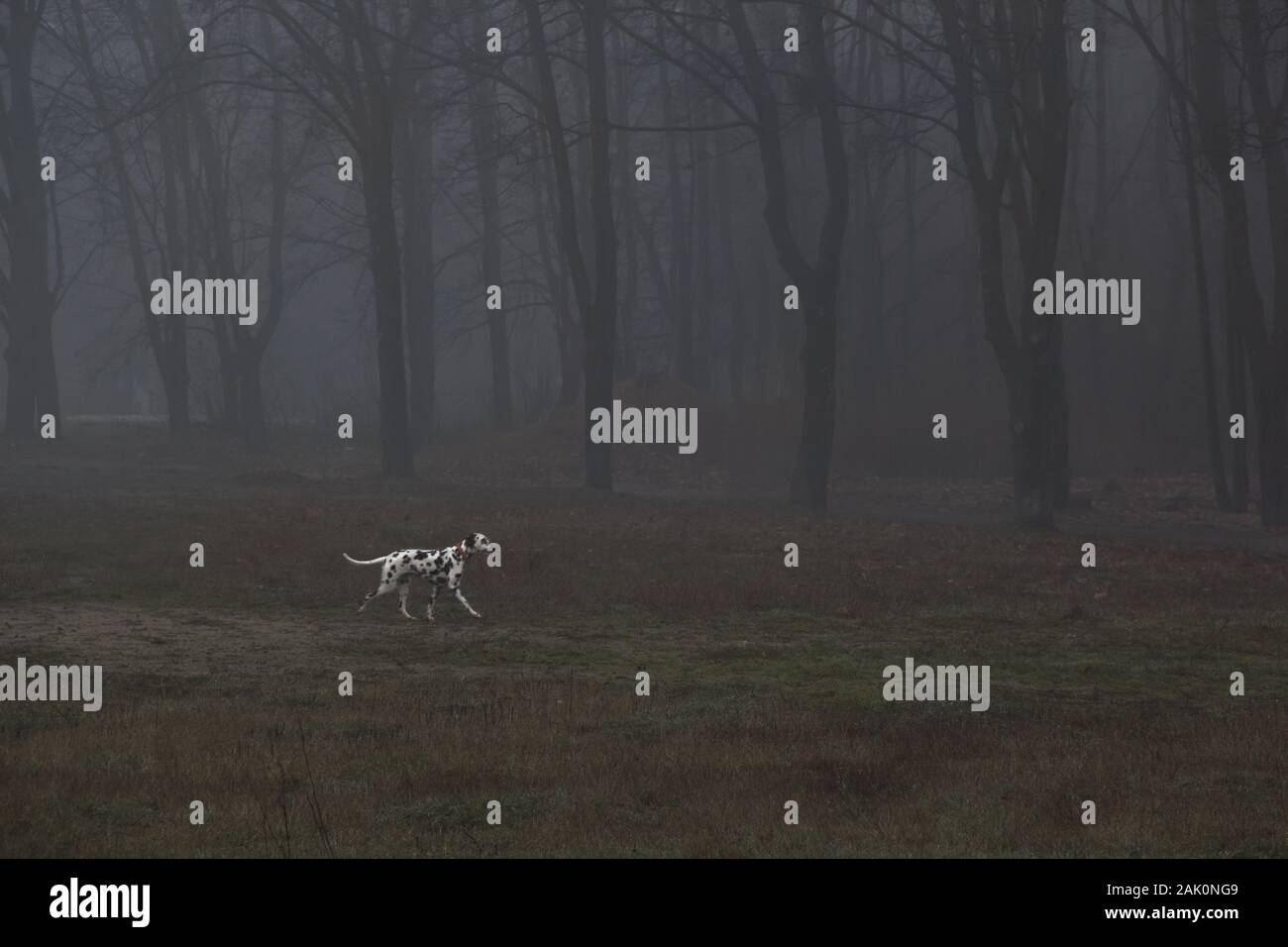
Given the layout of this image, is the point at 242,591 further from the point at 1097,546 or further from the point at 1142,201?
the point at 1142,201

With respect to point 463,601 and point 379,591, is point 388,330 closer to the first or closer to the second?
point 379,591

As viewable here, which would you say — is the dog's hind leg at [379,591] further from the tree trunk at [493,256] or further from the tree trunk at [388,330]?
the tree trunk at [493,256]

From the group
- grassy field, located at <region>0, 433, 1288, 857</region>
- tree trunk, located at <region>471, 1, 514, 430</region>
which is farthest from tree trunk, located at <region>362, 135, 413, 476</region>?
tree trunk, located at <region>471, 1, 514, 430</region>

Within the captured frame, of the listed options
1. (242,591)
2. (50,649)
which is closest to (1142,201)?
(242,591)

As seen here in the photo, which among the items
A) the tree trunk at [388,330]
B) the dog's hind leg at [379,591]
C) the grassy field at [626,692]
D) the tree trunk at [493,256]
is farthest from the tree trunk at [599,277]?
the dog's hind leg at [379,591]

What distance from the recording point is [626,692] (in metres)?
13.0

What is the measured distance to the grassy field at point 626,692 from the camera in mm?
9133

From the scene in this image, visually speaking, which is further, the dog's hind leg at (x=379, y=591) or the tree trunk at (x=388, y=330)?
the tree trunk at (x=388, y=330)

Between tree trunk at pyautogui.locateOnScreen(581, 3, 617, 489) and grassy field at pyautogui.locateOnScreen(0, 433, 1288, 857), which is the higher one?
tree trunk at pyautogui.locateOnScreen(581, 3, 617, 489)

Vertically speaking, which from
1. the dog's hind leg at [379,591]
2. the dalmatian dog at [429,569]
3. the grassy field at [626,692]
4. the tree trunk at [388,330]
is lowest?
the grassy field at [626,692]

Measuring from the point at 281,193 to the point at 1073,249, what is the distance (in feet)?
84.9

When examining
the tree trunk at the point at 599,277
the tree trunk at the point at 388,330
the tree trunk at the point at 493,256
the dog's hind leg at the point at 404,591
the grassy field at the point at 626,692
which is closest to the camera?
the grassy field at the point at 626,692

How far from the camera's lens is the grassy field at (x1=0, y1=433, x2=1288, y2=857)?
9133mm

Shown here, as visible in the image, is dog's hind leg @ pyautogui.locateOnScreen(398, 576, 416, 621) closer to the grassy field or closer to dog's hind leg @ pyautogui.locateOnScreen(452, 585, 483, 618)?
the grassy field
